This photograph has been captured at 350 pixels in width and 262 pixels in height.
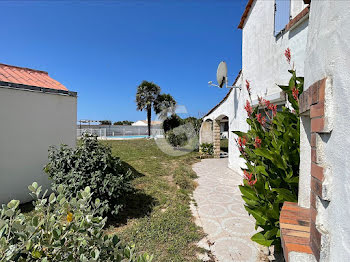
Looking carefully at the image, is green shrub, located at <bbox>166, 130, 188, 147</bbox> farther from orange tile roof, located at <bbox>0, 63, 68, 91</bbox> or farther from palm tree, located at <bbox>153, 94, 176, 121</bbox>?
orange tile roof, located at <bbox>0, 63, 68, 91</bbox>

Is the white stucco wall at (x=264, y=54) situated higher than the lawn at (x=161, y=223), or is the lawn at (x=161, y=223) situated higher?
the white stucco wall at (x=264, y=54)

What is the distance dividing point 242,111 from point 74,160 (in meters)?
6.04

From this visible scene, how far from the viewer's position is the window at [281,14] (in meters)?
4.66

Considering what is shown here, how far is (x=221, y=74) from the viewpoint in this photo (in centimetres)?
809

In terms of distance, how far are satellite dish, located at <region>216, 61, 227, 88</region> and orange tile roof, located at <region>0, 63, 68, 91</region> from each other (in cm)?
586

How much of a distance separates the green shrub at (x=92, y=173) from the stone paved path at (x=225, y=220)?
189cm

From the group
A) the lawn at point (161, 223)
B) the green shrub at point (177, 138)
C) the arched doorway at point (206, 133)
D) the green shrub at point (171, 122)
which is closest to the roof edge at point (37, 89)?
the lawn at point (161, 223)

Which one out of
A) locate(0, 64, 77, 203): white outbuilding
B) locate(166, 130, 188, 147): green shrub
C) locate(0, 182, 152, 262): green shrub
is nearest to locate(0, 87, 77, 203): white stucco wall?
locate(0, 64, 77, 203): white outbuilding

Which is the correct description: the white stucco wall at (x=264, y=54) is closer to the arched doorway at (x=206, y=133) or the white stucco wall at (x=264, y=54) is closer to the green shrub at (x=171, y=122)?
the arched doorway at (x=206, y=133)

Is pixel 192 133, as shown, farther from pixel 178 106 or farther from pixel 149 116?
pixel 149 116

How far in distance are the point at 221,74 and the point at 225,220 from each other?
5.94 metres

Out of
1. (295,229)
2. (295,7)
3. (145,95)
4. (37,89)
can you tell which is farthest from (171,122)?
(295,229)

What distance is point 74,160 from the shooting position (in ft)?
13.6

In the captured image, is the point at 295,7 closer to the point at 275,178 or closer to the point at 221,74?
the point at 221,74
